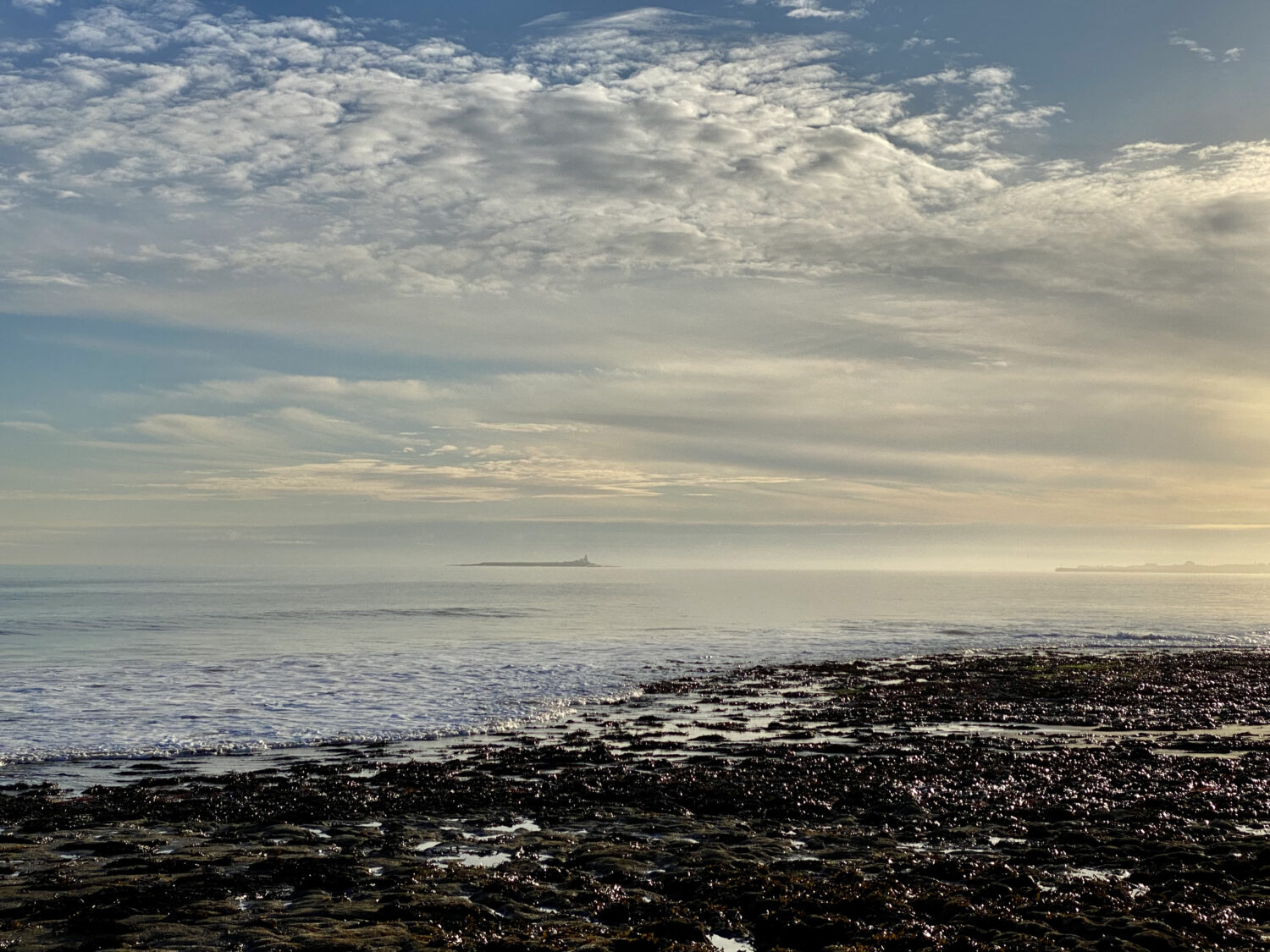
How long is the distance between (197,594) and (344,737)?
408 feet

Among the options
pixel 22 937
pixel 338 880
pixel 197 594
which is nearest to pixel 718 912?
pixel 338 880

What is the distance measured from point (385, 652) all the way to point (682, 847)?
4324 centimetres

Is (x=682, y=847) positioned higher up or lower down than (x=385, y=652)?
higher up

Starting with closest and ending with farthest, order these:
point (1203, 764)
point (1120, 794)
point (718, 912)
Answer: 1. point (718, 912)
2. point (1120, 794)
3. point (1203, 764)

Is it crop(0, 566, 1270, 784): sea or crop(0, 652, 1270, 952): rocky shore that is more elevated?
crop(0, 652, 1270, 952): rocky shore

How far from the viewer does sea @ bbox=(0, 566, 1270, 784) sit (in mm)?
28625

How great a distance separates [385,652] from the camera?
180 ft

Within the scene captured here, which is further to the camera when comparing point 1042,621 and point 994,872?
point 1042,621

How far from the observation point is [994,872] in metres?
13.0

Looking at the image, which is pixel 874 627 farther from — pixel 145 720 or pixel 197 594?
pixel 197 594

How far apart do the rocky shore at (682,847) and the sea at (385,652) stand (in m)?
5.49

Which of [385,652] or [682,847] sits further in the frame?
[385,652]

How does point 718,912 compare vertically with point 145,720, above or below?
above

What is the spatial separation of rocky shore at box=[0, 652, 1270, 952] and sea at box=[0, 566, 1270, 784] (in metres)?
5.49
